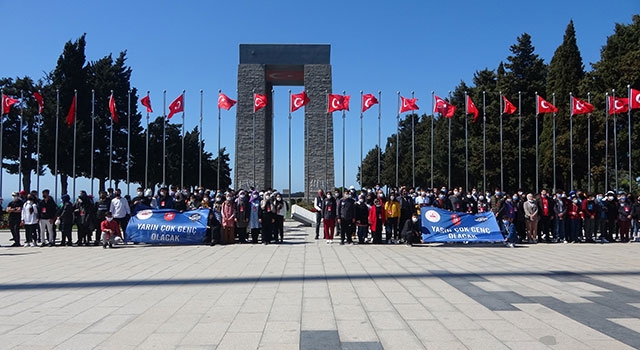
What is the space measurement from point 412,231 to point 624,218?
7.75 meters

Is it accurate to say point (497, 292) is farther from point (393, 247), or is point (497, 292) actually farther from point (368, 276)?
point (393, 247)

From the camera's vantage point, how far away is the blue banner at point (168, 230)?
15922 mm

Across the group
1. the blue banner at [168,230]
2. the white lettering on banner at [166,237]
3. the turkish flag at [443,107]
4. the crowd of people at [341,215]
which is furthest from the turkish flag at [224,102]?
the white lettering on banner at [166,237]

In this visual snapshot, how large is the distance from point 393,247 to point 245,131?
1086 inches

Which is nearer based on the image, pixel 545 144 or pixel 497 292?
pixel 497 292

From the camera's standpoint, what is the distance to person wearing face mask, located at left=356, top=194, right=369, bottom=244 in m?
15.9

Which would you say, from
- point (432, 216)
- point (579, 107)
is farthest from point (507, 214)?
point (579, 107)

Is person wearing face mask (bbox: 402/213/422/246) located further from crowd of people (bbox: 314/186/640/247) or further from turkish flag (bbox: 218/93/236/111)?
turkish flag (bbox: 218/93/236/111)

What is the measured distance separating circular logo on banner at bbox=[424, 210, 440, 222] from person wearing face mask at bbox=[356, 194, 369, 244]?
182cm

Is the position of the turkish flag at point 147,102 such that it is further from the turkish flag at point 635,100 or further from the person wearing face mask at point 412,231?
the turkish flag at point 635,100

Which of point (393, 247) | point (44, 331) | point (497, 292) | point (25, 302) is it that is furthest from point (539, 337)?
point (393, 247)

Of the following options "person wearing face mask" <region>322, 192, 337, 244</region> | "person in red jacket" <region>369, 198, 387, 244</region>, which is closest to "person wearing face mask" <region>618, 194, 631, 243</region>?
"person in red jacket" <region>369, 198, 387, 244</region>

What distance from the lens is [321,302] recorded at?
23.2 ft

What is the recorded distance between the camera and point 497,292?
7.73 m
